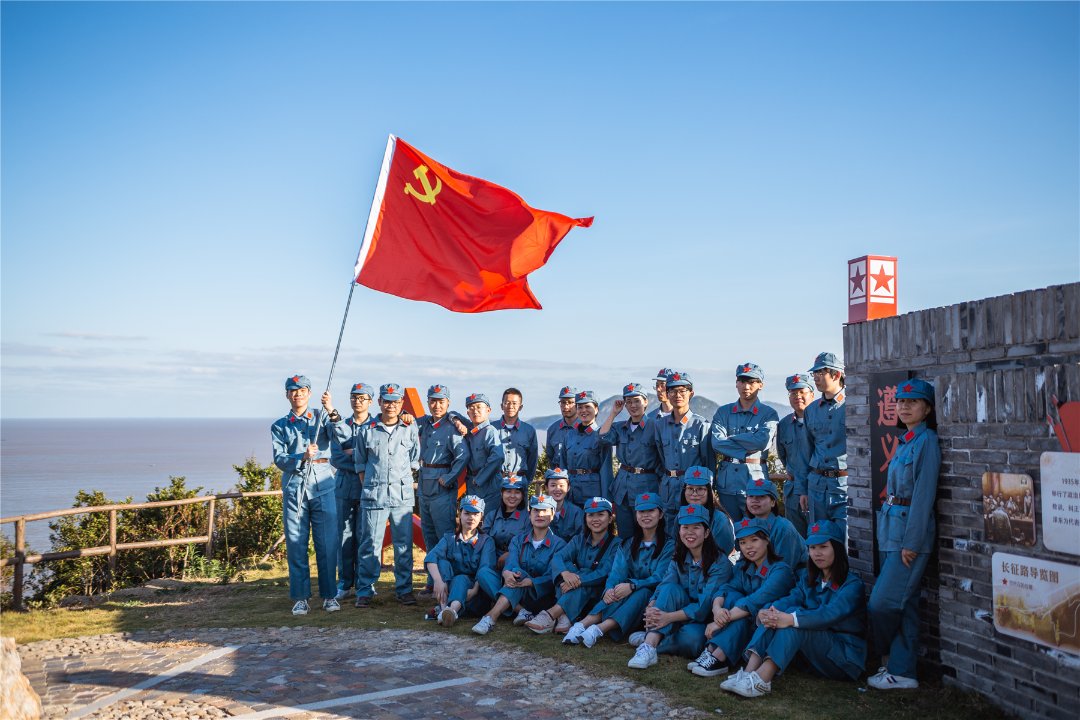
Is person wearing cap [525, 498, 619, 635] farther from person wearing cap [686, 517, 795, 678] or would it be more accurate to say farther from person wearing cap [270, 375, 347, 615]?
person wearing cap [270, 375, 347, 615]

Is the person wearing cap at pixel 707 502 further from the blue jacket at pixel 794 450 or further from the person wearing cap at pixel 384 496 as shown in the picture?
the person wearing cap at pixel 384 496

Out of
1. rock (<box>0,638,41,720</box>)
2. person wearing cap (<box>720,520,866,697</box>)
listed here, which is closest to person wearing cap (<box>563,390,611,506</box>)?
person wearing cap (<box>720,520,866,697</box>)

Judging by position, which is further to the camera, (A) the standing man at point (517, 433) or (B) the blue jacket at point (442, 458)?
(A) the standing man at point (517, 433)

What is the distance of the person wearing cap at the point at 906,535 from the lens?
512cm

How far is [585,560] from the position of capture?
7.20 metres

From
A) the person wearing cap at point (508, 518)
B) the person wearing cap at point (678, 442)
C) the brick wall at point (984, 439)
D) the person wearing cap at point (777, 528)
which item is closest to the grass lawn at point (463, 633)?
the brick wall at point (984, 439)

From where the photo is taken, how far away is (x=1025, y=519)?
15.1ft

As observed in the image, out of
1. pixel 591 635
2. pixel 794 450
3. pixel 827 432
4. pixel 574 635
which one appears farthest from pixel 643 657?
pixel 794 450

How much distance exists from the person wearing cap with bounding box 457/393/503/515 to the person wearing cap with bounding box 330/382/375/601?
105cm

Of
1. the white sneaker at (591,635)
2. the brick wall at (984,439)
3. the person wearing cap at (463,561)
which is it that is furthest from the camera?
the person wearing cap at (463,561)

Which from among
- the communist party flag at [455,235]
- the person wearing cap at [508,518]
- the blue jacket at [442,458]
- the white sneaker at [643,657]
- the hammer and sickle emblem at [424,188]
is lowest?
the white sneaker at [643,657]

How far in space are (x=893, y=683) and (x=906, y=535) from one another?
3.06 feet

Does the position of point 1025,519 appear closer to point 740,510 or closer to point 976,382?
point 976,382

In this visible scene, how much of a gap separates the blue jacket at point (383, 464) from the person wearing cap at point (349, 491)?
19 centimetres
